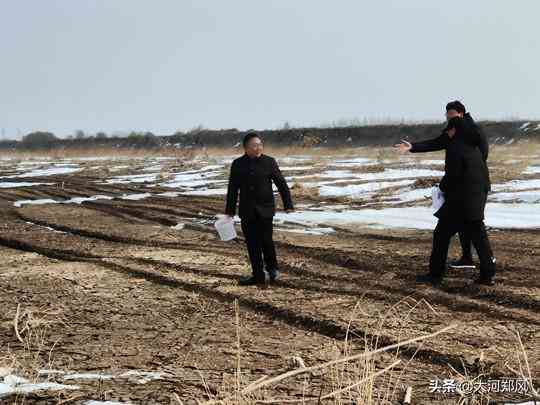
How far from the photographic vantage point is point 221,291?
726 cm

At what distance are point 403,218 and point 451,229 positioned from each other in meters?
6.44

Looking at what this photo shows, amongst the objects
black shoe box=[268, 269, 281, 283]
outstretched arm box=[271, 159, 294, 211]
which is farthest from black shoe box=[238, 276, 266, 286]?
outstretched arm box=[271, 159, 294, 211]

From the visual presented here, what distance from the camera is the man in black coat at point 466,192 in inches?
284

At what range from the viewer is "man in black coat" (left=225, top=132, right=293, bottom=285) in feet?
24.7

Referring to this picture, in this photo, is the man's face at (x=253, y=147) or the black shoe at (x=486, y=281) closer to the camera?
the black shoe at (x=486, y=281)

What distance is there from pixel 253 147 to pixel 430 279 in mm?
2469

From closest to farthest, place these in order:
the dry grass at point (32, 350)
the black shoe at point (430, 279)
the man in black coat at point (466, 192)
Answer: the dry grass at point (32, 350), the man in black coat at point (466, 192), the black shoe at point (430, 279)

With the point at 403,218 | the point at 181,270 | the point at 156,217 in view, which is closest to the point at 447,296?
the point at 181,270

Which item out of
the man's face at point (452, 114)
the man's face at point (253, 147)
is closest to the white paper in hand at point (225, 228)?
the man's face at point (253, 147)

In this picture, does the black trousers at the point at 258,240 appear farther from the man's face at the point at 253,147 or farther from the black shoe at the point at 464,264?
the black shoe at the point at 464,264

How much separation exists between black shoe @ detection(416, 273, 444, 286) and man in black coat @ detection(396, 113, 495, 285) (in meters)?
0.02

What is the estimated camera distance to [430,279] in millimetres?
7555

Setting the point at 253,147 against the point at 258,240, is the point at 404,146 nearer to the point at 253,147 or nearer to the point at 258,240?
the point at 253,147

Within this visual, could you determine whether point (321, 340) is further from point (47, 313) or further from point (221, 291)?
point (47, 313)
